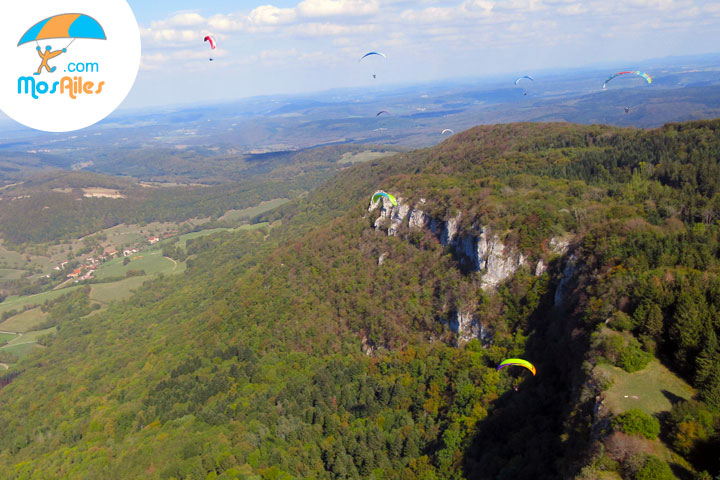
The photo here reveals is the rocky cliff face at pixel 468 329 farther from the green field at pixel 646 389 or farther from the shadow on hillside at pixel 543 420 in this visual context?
the green field at pixel 646 389

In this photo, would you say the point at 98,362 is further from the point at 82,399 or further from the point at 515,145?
the point at 515,145

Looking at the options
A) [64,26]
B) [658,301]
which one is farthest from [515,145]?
[64,26]

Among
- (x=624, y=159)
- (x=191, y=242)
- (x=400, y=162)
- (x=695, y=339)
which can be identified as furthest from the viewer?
(x=191, y=242)

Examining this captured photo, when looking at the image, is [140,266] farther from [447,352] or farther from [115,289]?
[447,352]

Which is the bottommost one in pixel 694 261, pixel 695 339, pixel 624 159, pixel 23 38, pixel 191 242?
pixel 191 242

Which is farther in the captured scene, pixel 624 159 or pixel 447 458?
pixel 624 159
